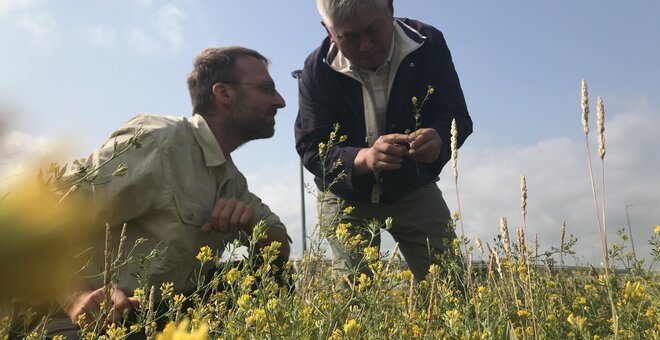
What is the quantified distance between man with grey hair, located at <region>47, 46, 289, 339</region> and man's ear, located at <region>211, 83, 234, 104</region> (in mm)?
39

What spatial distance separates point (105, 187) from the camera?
2596 millimetres

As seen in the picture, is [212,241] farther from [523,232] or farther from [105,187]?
[523,232]

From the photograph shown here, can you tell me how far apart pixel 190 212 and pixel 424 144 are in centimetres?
117

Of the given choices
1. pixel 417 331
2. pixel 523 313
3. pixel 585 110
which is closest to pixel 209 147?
pixel 417 331

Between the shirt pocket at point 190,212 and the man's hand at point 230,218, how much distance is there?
171 mm

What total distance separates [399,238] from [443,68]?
1.10 meters

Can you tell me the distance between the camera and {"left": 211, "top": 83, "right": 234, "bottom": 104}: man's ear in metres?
4.04

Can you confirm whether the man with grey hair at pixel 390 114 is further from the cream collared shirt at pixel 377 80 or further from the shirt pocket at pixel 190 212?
the shirt pocket at pixel 190 212

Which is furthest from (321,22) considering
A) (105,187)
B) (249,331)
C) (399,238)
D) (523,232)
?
(249,331)

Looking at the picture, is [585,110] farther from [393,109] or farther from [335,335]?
[393,109]

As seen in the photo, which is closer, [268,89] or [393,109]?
[393,109]

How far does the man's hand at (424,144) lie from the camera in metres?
2.88

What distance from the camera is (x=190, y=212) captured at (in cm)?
305

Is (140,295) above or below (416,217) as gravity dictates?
below
